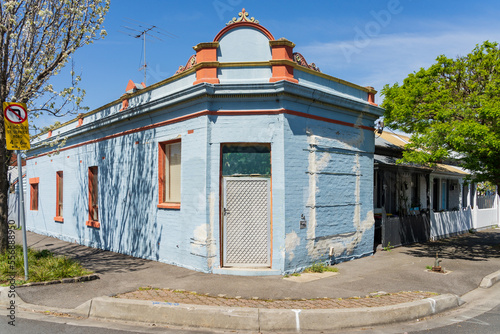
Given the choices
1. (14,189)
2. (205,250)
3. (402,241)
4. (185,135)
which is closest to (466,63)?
(402,241)

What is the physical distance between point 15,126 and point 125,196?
467 centimetres

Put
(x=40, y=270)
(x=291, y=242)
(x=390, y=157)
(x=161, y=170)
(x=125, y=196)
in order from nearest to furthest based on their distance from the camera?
(x=40, y=270)
(x=291, y=242)
(x=161, y=170)
(x=125, y=196)
(x=390, y=157)

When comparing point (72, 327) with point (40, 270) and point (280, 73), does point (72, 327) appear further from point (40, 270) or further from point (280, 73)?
point (280, 73)

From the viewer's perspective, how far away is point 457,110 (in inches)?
452

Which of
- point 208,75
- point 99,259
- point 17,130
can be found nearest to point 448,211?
point 208,75


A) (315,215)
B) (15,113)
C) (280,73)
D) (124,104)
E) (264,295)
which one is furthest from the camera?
(124,104)

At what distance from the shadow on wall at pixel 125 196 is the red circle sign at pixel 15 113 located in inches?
143

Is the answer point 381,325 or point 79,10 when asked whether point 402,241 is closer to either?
point 381,325

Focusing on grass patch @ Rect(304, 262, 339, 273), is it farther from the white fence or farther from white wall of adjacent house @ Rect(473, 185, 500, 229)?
white wall of adjacent house @ Rect(473, 185, 500, 229)

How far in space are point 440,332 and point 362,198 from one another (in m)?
5.95

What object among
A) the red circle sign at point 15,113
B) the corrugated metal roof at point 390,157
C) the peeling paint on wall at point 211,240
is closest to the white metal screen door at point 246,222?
the peeling paint on wall at point 211,240

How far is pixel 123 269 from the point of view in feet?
32.1

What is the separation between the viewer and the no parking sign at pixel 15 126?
7.87m

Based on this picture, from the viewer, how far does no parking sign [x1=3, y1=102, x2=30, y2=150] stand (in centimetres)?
787
